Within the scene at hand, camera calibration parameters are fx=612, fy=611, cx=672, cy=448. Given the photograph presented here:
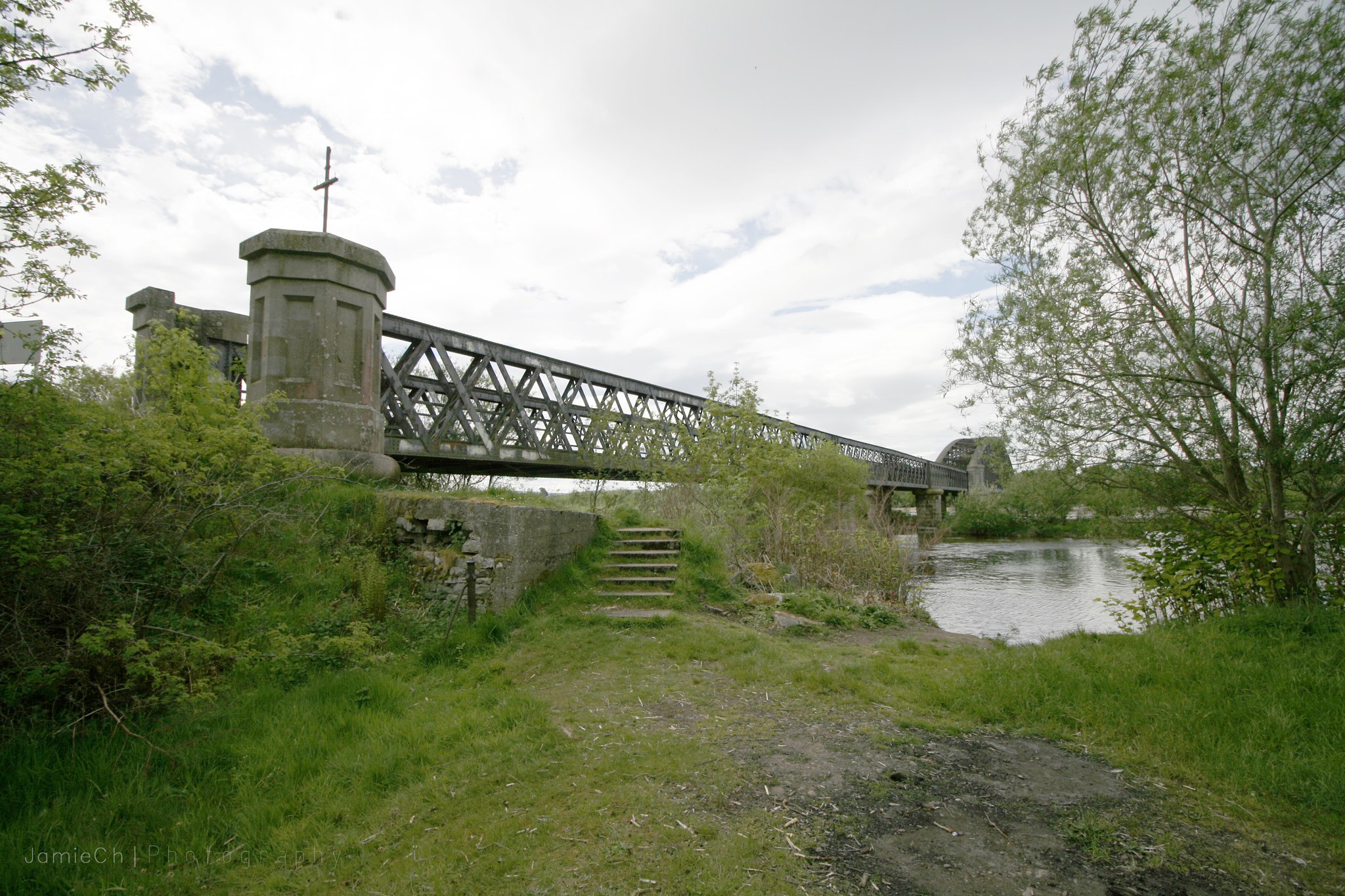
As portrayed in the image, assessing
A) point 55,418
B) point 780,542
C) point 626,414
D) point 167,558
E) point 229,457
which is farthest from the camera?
point 626,414

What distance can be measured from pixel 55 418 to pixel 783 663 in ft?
18.3

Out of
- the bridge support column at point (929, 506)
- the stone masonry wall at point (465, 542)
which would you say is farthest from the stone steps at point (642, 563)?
the bridge support column at point (929, 506)

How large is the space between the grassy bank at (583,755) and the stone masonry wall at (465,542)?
2.19 ft

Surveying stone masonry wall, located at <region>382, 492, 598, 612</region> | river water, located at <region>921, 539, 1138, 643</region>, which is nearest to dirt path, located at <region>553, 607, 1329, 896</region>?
stone masonry wall, located at <region>382, 492, 598, 612</region>

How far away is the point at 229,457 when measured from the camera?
4703 millimetres

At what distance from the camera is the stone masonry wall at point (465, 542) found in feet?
22.2

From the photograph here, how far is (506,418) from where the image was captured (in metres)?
13.7

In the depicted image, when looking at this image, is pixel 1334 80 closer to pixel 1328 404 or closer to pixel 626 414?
pixel 1328 404

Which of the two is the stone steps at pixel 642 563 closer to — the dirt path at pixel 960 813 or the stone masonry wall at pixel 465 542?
the stone masonry wall at pixel 465 542

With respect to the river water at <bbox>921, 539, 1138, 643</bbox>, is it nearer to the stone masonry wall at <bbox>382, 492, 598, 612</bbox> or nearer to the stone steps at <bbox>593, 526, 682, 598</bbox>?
the stone steps at <bbox>593, 526, 682, 598</bbox>

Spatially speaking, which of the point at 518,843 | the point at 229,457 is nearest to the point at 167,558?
the point at 229,457

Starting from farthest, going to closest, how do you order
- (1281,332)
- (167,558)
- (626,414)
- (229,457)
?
1. (626,414)
2. (1281,332)
3. (229,457)
4. (167,558)

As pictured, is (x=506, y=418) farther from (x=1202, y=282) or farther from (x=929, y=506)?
(x=929, y=506)

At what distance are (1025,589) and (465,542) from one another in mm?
16712
